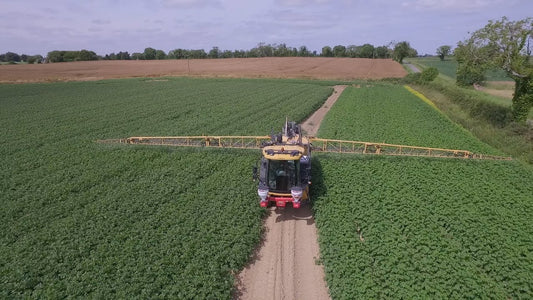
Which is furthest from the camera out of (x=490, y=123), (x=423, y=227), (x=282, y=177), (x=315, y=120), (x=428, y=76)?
(x=428, y=76)

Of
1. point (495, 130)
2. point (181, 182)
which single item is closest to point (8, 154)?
point (181, 182)

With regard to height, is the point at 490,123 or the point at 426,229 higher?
the point at 490,123

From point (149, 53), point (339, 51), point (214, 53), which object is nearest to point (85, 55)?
point (149, 53)

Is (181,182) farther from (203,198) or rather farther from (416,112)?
(416,112)

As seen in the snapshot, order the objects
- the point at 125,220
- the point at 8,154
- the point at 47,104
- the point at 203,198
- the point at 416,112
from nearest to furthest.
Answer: the point at 125,220
the point at 203,198
the point at 8,154
the point at 416,112
the point at 47,104

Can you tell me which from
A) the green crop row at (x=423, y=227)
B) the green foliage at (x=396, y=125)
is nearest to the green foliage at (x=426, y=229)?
the green crop row at (x=423, y=227)

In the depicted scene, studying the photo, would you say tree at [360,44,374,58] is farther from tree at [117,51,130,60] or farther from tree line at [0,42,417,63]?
tree at [117,51,130,60]

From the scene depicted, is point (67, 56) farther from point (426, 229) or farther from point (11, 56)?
point (426, 229)
